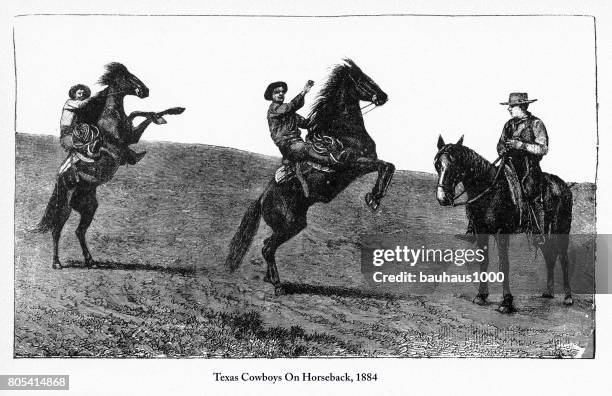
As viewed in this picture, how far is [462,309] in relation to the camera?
6.64 meters

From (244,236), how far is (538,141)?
117 inches

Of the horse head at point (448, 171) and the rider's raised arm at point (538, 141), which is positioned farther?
the rider's raised arm at point (538, 141)

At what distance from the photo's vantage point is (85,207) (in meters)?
6.75

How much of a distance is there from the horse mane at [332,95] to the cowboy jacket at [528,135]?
1.53 m

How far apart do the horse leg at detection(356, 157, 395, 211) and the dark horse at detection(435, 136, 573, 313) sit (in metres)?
0.48

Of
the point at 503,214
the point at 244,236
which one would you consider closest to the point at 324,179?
the point at 244,236

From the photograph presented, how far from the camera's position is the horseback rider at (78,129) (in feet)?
22.1

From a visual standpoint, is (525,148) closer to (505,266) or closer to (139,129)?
(505,266)

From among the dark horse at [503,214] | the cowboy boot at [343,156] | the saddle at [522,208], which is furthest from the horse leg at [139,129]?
the saddle at [522,208]

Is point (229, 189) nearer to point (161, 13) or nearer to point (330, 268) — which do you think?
point (330, 268)

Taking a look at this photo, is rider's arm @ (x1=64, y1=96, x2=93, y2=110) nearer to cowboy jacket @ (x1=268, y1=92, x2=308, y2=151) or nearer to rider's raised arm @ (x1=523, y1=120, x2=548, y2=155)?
cowboy jacket @ (x1=268, y1=92, x2=308, y2=151)

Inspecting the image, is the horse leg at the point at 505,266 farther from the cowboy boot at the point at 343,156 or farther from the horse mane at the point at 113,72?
the horse mane at the point at 113,72

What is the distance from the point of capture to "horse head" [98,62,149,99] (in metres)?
6.75
